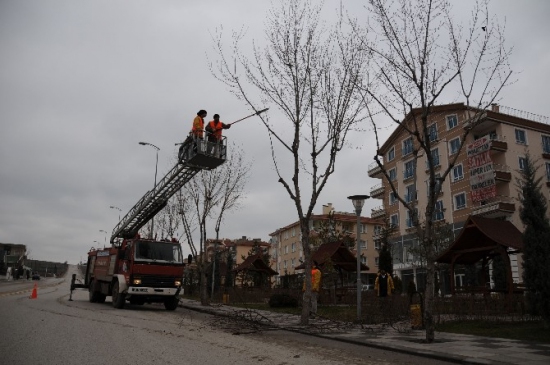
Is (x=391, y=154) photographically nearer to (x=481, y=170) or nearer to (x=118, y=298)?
(x=481, y=170)

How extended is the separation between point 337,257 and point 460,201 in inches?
829

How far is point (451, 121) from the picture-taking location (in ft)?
143

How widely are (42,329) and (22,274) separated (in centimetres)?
10365

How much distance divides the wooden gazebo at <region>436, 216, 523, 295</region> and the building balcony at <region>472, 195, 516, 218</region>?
19.4 m

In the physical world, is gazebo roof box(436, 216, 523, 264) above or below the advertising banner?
below

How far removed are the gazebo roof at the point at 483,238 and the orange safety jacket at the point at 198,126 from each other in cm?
1069

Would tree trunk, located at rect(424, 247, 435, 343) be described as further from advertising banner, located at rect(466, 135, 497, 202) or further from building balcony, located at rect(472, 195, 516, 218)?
advertising banner, located at rect(466, 135, 497, 202)

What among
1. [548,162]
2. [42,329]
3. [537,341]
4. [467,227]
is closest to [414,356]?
[537,341]

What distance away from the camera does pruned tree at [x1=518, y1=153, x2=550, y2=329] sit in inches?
446

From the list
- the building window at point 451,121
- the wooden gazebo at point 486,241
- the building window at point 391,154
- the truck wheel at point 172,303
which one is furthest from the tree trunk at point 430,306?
the building window at point 391,154

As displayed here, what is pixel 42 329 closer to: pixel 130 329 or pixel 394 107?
pixel 130 329

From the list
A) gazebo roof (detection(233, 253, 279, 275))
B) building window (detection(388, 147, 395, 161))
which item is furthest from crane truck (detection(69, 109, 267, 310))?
building window (detection(388, 147, 395, 161))

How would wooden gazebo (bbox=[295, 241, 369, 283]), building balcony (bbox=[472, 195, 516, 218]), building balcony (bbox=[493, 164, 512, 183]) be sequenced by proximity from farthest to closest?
building balcony (bbox=[493, 164, 512, 183]) → building balcony (bbox=[472, 195, 516, 218]) → wooden gazebo (bbox=[295, 241, 369, 283])

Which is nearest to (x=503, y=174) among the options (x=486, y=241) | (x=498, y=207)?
(x=498, y=207)
